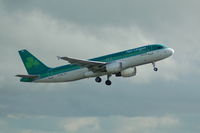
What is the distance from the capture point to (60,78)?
94.9m

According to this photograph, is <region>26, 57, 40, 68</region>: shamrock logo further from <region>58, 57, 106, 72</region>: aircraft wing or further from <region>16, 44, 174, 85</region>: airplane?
<region>58, 57, 106, 72</region>: aircraft wing

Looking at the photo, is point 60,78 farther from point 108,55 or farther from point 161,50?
point 161,50

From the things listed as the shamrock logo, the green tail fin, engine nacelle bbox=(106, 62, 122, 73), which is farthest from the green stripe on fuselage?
the shamrock logo

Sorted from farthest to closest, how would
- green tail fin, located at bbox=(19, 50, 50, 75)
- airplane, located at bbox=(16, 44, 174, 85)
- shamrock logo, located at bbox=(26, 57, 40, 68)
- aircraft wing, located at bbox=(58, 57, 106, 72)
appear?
shamrock logo, located at bbox=(26, 57, 40, 68) → green tail fin, located at bbox=(19, 50, 50, 75) → airplane, located at bbox=(16, 44, 174, 85) → aircraft wing, located at bbox=(58, 57, 106, 72)

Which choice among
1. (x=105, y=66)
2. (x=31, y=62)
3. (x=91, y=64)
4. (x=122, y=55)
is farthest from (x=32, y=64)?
(x=122, y=55)

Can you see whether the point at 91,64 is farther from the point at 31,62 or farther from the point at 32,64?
the point at 31,62

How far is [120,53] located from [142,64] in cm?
428

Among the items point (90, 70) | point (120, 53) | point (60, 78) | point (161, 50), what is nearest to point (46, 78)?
point (60, 78)

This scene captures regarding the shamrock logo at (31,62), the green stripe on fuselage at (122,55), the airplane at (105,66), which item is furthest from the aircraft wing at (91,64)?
the shamrock logo at (31,62)

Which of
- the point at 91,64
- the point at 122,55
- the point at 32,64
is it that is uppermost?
the point at 32,64

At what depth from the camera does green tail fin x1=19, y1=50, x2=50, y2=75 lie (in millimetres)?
98500

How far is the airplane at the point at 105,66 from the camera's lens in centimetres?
8800

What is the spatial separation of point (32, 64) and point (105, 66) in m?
17.7

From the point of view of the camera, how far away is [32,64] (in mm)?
100562
